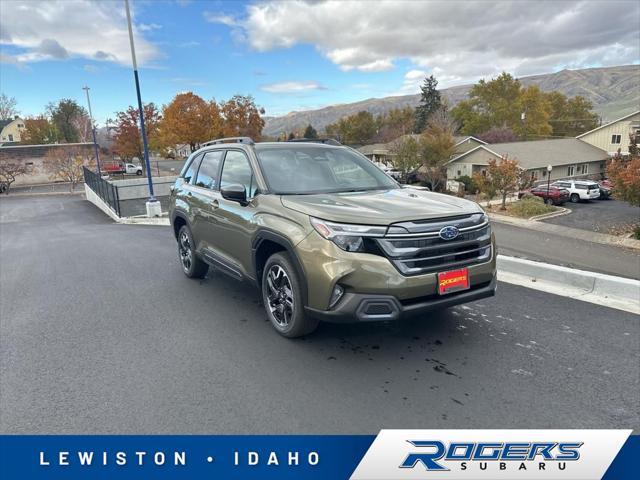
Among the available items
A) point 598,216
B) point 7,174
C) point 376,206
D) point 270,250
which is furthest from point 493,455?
point 7,174

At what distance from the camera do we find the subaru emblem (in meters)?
3.32

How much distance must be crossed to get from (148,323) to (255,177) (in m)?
2.00

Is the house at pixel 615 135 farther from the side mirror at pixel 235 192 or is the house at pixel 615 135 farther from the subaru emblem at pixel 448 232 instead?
the side mirror at pixel 235 192

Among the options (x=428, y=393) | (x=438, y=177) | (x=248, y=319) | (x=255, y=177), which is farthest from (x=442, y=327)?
(x=438, y=177)

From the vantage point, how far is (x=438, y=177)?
46938 mm

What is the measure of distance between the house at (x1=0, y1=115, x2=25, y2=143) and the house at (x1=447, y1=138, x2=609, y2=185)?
8856 centimetres

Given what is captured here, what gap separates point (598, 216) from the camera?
29.1m

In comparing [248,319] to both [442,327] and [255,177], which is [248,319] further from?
[442,327]

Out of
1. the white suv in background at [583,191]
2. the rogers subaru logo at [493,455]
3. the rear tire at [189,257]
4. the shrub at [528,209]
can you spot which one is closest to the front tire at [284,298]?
the rogers subaru logo at [493,455]

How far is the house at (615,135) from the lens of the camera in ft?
169

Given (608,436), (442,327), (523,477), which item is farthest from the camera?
(442,327)

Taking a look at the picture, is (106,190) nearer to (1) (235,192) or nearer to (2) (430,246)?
(1) (235,192)

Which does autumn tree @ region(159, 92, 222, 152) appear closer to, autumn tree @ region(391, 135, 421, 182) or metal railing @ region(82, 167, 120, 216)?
metal railing @ region(82, 167, 120, 216)

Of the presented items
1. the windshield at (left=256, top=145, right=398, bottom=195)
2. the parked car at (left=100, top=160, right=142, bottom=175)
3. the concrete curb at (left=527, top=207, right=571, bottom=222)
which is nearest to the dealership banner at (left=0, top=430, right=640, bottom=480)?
the windshield at (left=256, top=145, right=398, bottom=195)
